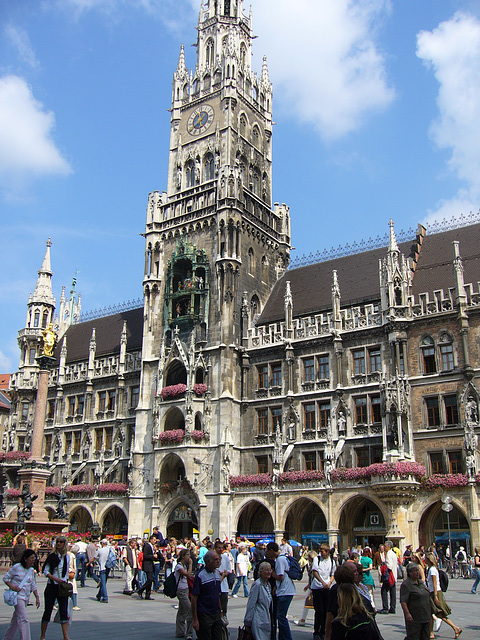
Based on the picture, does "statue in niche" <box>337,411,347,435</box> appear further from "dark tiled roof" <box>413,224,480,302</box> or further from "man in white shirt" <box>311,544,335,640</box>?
"man in white shirt" <box>311,544,335,640</box>

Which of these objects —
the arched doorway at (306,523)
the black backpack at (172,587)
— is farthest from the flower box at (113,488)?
the black backpack at (172,587)

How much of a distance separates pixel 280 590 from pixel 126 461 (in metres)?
39.1

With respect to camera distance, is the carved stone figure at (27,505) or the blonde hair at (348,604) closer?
the blonde hair at (348,604)

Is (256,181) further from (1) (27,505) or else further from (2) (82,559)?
(2) (82,559)

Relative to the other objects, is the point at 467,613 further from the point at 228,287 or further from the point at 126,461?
the point at 126,461

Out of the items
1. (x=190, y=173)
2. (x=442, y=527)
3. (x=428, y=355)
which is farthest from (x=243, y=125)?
(x=442, y=527)

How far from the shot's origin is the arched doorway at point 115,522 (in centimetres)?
4973

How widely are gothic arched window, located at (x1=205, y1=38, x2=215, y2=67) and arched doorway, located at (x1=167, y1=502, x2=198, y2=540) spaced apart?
1370 inches

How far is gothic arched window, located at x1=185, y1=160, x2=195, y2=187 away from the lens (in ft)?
171

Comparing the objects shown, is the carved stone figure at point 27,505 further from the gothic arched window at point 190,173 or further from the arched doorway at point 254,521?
the gothic arched window at point 190,173

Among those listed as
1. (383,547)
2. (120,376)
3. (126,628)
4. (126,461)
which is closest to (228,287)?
(120,376)

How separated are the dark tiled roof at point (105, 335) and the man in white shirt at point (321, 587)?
38.8 meters

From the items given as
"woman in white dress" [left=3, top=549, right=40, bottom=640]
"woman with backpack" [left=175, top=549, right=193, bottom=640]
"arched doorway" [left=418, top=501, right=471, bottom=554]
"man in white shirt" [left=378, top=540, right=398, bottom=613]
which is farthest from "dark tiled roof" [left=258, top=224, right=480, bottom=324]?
"woman in white dress" [left=3, top=549, right=40, bottom=640]

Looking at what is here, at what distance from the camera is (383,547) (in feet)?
60.5
